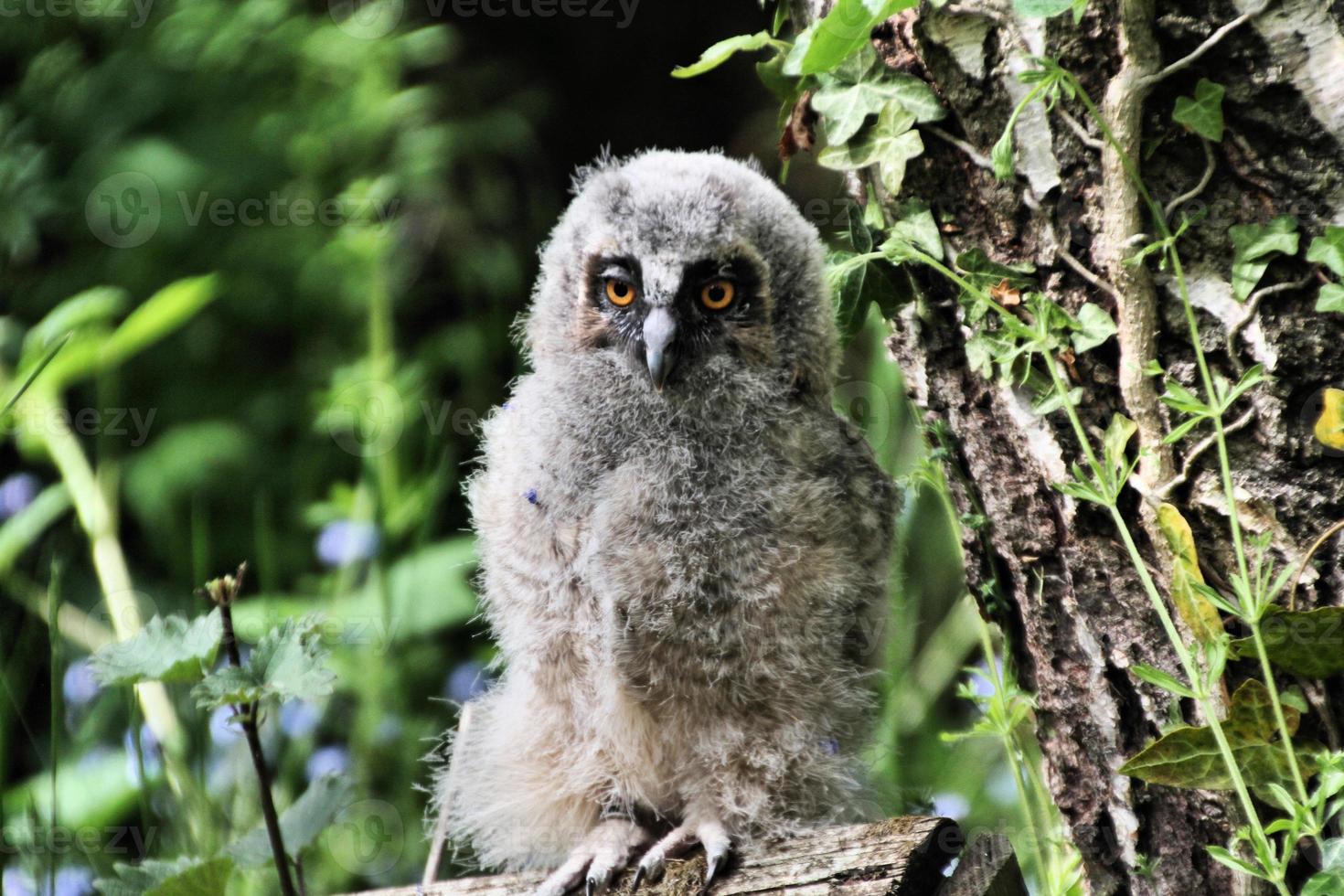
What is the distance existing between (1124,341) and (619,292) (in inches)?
32.0

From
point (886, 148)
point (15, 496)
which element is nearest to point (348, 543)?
point (15, 496)

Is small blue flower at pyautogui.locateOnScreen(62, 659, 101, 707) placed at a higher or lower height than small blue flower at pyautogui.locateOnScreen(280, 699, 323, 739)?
higher

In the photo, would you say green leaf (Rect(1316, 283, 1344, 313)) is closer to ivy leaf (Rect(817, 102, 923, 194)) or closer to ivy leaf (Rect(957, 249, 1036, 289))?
ivy leaf (Rect(957, 249, 1036, 289))

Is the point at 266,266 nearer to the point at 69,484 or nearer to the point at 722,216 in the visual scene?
the point at 69,484

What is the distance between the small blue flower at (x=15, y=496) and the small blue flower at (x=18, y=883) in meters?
0.90

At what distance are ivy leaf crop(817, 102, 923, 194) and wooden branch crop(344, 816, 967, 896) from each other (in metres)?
0.84

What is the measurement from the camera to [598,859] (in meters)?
1.83

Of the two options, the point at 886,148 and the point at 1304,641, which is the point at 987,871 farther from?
the point at 886,148

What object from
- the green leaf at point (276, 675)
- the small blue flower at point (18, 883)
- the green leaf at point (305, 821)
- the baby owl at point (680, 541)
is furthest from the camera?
the small blue flower at point (18, 883)

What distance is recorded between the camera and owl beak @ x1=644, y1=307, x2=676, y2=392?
6.13ft

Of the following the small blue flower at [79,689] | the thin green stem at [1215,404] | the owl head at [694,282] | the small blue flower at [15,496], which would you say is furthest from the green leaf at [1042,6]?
the small blue flower at [15,496]

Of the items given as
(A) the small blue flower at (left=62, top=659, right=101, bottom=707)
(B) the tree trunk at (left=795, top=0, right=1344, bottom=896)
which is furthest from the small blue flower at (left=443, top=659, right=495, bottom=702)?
(B) the tree trunk at (left=795, top=0, right=1344, bottom=896)

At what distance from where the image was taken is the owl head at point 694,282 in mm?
1920

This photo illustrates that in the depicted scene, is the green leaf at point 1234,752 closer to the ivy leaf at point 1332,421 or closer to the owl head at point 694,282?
the ivy leaf at point 1332,421
